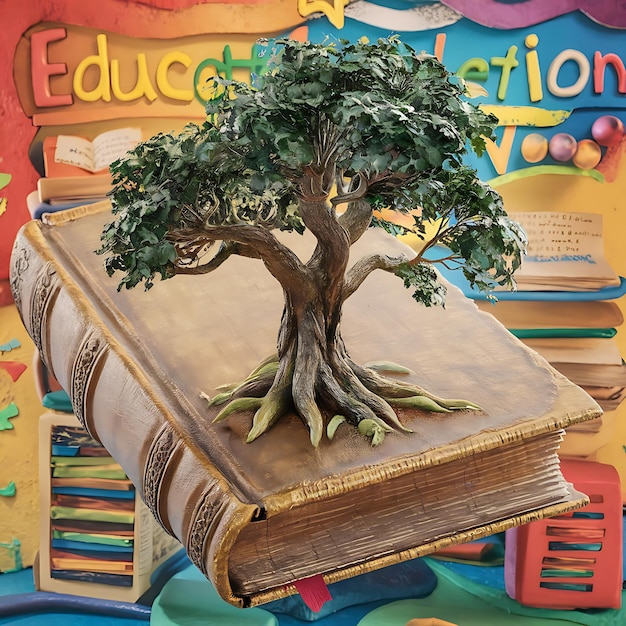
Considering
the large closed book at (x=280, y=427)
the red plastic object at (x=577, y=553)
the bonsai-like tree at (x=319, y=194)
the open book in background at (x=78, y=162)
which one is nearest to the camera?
the bonsai-like tree at (x=319, y=194)

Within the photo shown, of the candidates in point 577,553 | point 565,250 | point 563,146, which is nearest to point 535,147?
point 563,146

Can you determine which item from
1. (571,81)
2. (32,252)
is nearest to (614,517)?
(571,81)

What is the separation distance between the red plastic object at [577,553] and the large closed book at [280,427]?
74cm

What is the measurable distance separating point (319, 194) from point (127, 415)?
38 centimetres

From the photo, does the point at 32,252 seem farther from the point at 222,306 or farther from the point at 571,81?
the point at 571,81

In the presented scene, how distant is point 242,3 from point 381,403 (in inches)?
46.7

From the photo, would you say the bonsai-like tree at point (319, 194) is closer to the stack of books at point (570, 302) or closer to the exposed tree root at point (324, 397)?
the exposed tree root at point (324, 397)

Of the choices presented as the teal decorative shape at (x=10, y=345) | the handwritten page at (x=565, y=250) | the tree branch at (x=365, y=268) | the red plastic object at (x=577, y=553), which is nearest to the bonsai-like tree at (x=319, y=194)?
the tree branch at (x=365, y=268)

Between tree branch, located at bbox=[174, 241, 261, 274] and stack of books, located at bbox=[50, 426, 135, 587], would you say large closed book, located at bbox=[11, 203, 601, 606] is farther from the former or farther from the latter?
stack of books, located at bbox=[50, 426, 135, 587]

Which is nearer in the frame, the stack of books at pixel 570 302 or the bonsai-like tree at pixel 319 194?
the bonsai-like tree at pixel 319 194

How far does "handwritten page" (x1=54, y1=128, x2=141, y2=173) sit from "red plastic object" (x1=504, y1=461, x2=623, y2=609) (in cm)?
116

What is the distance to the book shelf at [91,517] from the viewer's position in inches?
79.0

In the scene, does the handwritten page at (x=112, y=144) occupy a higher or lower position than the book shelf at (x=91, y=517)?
higher

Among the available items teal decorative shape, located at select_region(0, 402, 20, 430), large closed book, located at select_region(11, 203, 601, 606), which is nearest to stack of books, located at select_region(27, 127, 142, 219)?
teal decorative shape, located at select_region(0, 402, 20, 430)
